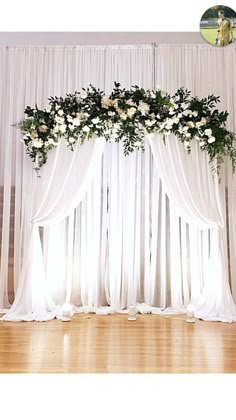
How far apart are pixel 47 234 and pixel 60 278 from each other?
493mm

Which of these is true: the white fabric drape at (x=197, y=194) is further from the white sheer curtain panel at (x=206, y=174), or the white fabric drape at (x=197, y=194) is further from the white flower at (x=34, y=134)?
the white flower at (x=34, y=134)

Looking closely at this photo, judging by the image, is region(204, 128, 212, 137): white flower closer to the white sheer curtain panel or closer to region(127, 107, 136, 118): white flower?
the white sheer curtain panel

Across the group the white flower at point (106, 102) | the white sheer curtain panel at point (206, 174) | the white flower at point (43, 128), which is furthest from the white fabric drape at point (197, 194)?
the white flower at point (43, 128)

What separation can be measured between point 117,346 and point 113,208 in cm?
160

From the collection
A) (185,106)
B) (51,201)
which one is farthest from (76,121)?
(185,106)

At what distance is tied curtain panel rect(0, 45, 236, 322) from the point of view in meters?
3.63

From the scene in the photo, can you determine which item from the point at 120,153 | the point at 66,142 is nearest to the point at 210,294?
the point at 120,153

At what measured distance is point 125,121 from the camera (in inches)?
140

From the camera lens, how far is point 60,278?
3803mm

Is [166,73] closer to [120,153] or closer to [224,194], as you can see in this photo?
[120,153]

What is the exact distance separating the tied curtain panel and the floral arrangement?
0.46 ft

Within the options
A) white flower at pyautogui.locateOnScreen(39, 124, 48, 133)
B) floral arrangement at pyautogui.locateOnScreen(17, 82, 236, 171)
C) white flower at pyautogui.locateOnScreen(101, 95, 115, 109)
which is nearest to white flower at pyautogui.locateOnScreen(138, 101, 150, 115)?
floral arrangement at pyautogui.locateOnScreen(17, 82, 236, 171)

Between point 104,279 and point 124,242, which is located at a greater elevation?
point 124,242
